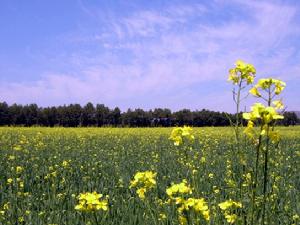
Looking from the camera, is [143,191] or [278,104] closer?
[278,104]

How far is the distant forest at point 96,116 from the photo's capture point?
62406 mm

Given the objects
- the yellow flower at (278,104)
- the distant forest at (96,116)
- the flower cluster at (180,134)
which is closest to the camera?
the yellow flower at (278,104)

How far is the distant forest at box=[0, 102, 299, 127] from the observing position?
6241cm

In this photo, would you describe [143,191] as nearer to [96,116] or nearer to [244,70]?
[244,70]

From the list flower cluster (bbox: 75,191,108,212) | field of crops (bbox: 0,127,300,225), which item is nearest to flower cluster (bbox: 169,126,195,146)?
field of crops (bbox: 0,127,300,225)

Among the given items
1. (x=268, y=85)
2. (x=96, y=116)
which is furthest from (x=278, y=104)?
(x=96, y=116)

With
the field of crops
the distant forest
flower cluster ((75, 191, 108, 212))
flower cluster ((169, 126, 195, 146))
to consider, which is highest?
the distant forest

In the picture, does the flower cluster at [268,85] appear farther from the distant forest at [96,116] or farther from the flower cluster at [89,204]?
the distant forest at [96,116]

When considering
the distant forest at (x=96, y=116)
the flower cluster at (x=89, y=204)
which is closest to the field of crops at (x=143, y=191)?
the flower cluster at (x=89, y=204)

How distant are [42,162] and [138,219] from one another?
20.1ft

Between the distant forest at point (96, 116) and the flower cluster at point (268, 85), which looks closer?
the flower cluster at point (268, 85)

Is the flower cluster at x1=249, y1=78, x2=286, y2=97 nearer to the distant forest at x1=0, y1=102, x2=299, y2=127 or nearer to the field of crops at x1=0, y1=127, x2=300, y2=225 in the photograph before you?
the field of crops at x1=0, y1=127, x2=300, y2=225

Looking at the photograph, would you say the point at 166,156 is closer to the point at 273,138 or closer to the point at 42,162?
the point at 42,162

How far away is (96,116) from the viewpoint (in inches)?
2645
